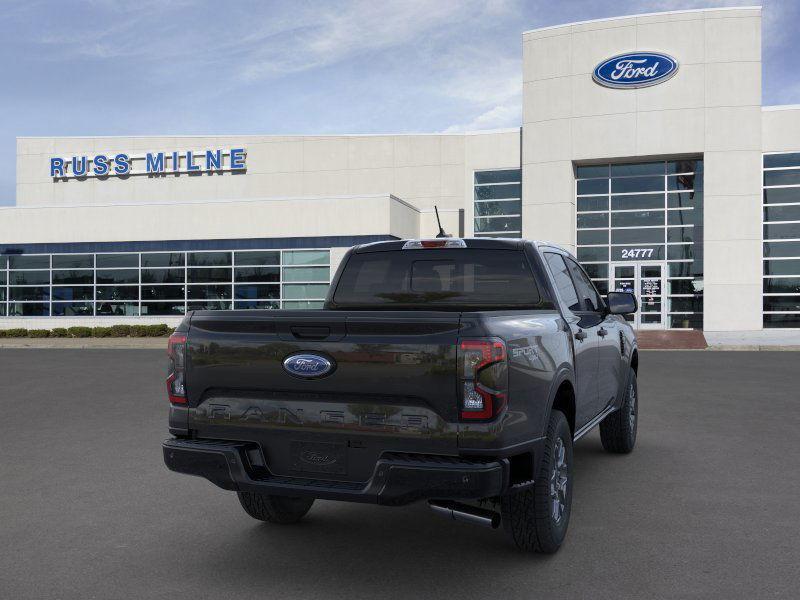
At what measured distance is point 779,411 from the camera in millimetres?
10602

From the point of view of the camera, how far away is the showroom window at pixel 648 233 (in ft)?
103

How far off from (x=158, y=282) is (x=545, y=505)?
33.0m

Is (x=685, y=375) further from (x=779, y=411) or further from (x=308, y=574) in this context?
(x=308, y=574)

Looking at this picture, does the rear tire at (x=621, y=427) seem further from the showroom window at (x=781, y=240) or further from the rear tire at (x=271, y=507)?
the showroom window at (x=781, y=240)

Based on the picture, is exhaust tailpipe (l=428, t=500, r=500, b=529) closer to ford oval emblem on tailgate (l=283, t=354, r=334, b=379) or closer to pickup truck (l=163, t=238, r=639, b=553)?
pickup truck (l=163, t=238, r=639, b=553)

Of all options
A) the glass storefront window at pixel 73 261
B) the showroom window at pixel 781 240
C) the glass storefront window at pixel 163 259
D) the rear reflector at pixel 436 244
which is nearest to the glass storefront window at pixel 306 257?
the glass storefront window at pixel 163 259

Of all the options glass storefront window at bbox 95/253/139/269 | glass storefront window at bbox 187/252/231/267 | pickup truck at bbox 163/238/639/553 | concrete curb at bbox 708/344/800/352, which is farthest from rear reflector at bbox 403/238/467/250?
glass storefront window at bbox 95/253/139/269

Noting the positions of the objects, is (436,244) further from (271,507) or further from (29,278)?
(29,278)

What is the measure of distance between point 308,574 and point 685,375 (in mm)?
12670

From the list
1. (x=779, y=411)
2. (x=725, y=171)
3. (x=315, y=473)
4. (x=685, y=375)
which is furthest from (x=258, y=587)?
(x=725, y=171)

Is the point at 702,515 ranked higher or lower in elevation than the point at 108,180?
lower

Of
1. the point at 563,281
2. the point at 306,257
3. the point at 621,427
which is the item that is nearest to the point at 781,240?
the point at 306,257

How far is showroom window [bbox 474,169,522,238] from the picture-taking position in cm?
3491

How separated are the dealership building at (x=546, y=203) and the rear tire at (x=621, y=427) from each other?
24.1m
